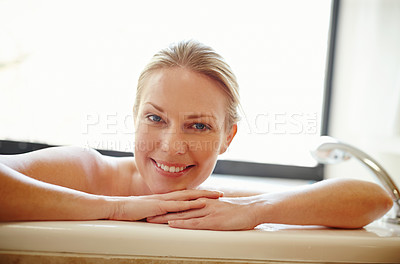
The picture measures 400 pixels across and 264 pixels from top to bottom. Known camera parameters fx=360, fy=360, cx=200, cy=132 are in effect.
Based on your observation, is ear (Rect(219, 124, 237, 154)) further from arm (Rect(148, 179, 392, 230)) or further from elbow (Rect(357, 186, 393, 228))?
elbow (Rect(357, 186, 393, 228))

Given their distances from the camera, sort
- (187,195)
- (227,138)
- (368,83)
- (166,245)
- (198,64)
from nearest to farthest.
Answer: (166,245) → (187,195) → (198,64) → (227,138) → (368,83)

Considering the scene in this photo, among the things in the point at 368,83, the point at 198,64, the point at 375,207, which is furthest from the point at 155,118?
the point at 368,83

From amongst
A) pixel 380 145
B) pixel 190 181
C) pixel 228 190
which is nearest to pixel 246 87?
pixel 380 145

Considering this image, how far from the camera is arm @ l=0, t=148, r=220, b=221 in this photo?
691mm

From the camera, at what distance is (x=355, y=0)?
1.79 meters

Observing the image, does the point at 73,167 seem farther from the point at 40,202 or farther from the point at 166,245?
the point at 166,245

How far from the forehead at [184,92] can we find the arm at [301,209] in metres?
0.24

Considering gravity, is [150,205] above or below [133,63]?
below

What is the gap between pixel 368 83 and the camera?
5.39 feet

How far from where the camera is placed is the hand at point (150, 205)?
76 centimetres

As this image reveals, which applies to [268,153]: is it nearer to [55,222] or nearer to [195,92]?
[195,92]

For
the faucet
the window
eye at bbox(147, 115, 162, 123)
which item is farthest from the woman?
the window

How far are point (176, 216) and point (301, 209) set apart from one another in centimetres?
30

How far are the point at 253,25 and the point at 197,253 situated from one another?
1.42m
